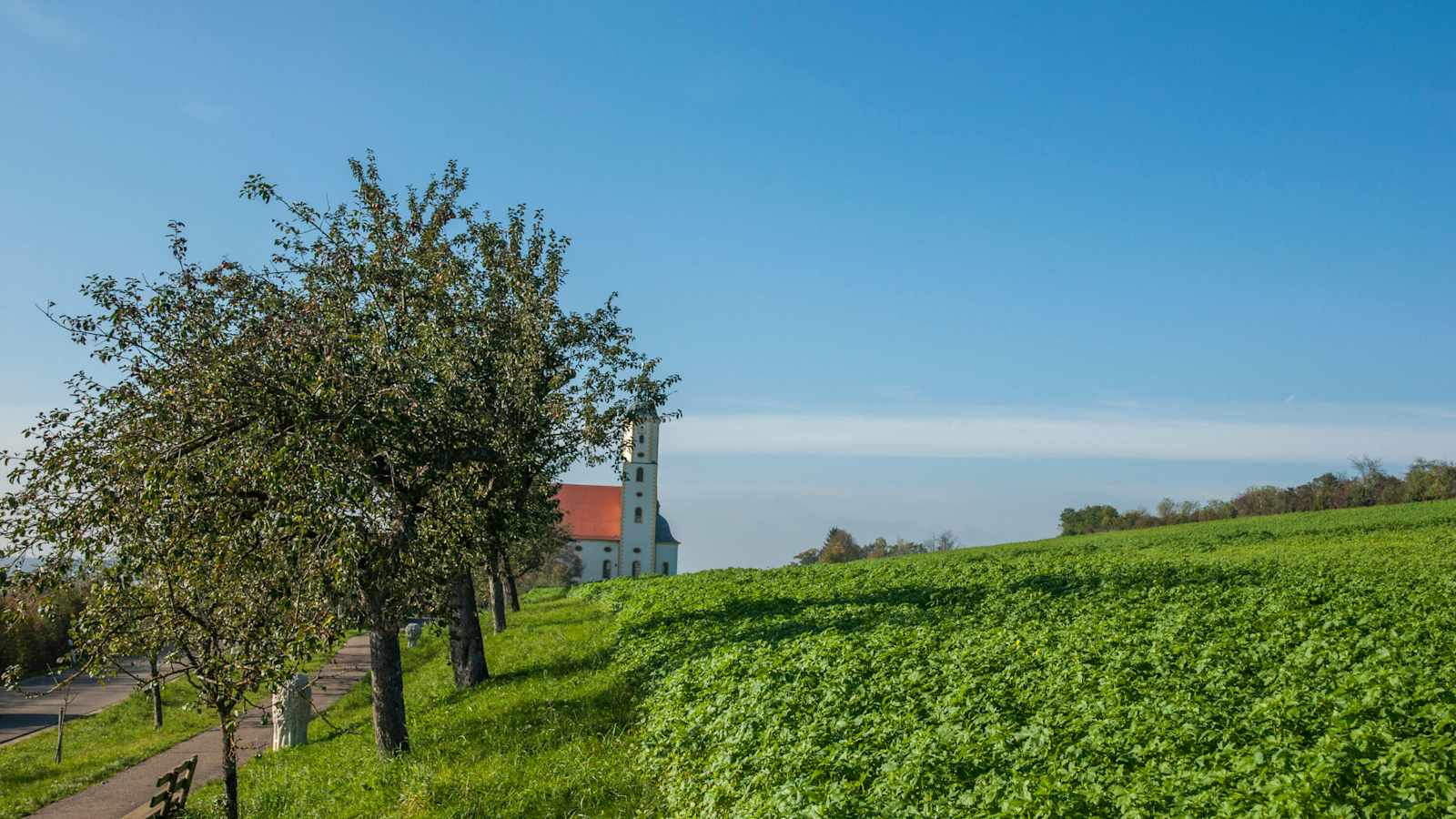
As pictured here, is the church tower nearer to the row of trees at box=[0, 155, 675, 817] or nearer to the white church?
the white church

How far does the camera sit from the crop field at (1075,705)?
28.5 ft

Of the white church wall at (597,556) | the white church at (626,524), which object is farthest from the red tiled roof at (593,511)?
the white church wall at (597,556)

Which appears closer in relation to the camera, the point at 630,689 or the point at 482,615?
the point at 630,689

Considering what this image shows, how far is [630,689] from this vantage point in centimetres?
1992

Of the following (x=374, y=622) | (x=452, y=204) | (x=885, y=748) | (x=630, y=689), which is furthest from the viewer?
(x=452, y=204)

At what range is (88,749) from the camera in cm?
2645

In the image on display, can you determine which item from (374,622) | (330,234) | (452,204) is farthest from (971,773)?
(452,204)

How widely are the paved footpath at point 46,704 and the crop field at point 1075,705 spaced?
21.8 metres

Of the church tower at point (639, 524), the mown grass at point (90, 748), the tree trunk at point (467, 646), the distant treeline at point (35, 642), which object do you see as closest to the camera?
the mown grass at point (90, 748)

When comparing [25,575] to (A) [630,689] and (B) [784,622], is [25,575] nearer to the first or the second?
(A) [630,689]

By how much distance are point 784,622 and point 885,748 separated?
11866 mm

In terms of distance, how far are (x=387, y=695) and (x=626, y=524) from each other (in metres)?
94.4

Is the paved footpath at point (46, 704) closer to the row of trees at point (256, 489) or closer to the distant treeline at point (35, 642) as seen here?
the distant treeline at point (35, 642)

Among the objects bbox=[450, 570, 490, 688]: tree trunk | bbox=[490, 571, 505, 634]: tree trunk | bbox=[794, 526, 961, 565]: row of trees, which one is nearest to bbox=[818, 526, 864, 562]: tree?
bbox=[794, 526, 961, 565]: row of trees
